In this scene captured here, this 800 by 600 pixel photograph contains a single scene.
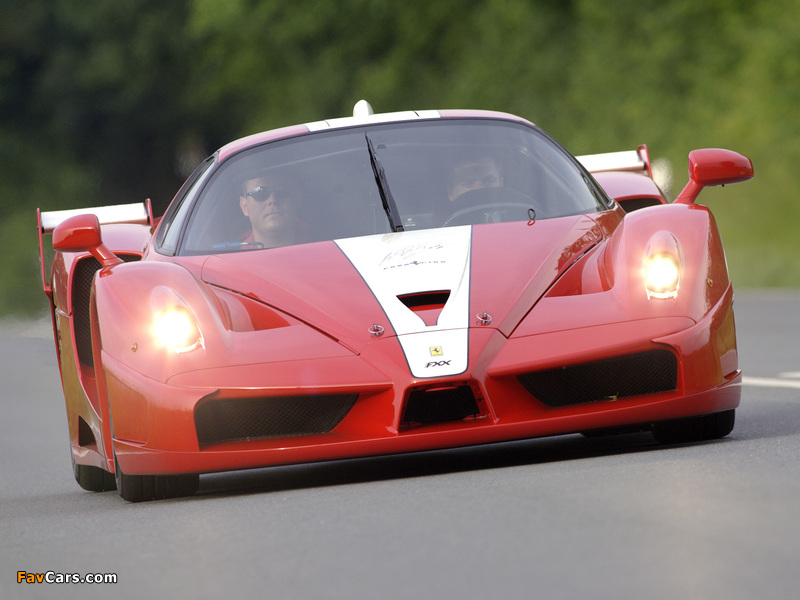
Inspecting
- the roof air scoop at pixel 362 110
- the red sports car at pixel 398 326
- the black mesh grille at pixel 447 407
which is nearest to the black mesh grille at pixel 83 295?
the red sports car at pixel 398 326

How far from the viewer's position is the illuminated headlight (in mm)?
4992

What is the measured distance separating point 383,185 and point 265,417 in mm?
1469

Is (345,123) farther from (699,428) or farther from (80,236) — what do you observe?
(699,428)

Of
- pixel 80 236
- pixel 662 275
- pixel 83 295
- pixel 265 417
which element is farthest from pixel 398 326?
pixel 83 295

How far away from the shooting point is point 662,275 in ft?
16.6

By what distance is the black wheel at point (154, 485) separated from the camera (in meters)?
5.04

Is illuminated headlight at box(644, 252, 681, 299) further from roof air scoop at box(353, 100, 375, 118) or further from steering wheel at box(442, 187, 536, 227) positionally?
roof air scoop at box(353, 100, 375, 118)

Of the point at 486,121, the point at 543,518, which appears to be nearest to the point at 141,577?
the point at 543,518

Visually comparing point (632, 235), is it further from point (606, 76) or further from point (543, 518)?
point (606, 76)

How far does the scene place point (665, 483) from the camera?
13.1 ft

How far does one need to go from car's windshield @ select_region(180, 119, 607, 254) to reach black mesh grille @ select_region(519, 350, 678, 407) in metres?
1.04

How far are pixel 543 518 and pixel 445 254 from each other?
176 centimetres

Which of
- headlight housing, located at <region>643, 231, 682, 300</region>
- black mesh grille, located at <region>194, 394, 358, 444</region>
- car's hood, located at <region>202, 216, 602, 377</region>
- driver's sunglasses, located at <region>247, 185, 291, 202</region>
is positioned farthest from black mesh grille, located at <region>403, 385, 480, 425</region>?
driver's sunglasses, located at <region>247, 185, 291, 202</region>

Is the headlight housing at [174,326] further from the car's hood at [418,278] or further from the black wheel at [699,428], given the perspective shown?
the black wheel at [699,428]
